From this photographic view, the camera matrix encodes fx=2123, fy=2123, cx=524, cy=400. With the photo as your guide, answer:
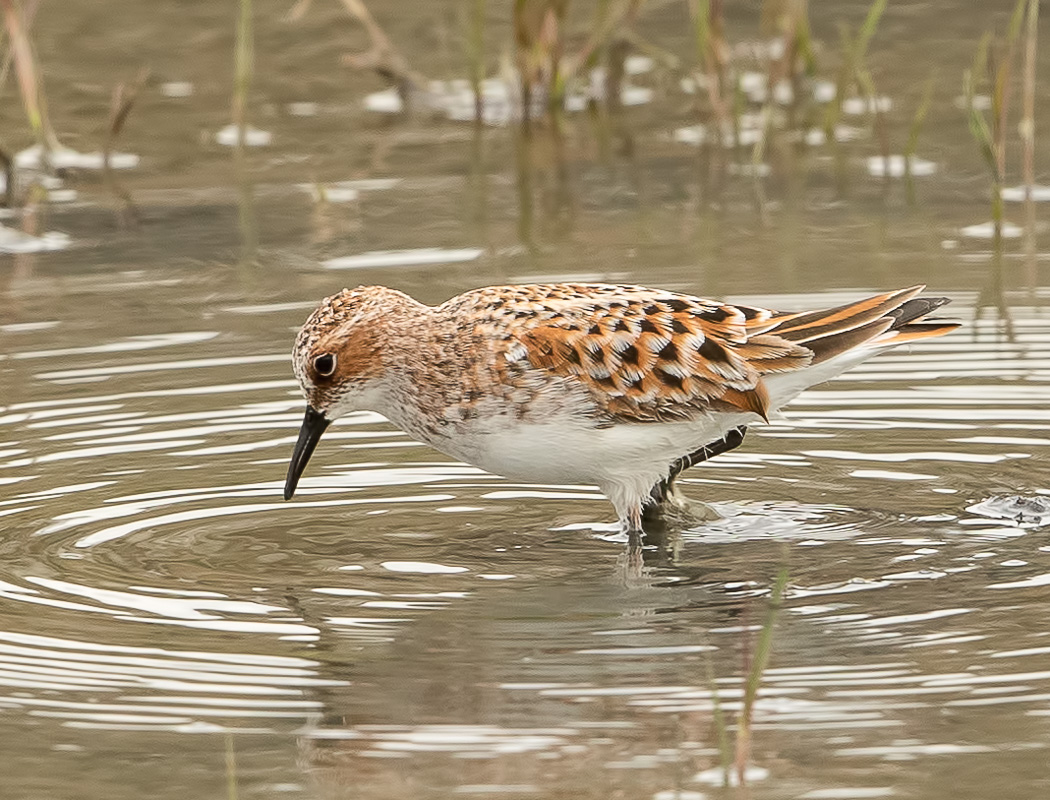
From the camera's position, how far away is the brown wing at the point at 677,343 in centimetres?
848

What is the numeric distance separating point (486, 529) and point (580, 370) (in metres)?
0.92

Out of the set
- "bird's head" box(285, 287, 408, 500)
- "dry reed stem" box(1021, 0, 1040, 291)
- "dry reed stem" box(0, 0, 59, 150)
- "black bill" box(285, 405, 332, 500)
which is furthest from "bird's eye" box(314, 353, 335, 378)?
"dry reed stem" box(0, 0, 59, 150)

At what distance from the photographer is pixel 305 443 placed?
888 centimetres

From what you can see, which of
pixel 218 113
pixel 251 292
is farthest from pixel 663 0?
pixel 251 292

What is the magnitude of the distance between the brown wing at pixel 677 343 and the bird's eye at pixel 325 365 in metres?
0.74

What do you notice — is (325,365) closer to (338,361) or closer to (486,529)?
(338,361)

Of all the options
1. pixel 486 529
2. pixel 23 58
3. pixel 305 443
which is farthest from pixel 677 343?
pixel 23 58

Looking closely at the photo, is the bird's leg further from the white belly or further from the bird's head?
the bird's head

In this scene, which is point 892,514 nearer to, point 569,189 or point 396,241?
point 396,241

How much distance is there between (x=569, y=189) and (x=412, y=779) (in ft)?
30.7

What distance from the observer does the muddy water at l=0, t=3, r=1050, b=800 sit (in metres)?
6.45

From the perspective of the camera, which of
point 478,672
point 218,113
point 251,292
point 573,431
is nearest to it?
point 478,672

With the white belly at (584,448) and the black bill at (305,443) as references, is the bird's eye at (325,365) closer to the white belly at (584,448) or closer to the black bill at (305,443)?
the black bill at (305,443)

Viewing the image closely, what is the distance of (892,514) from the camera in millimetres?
8898
